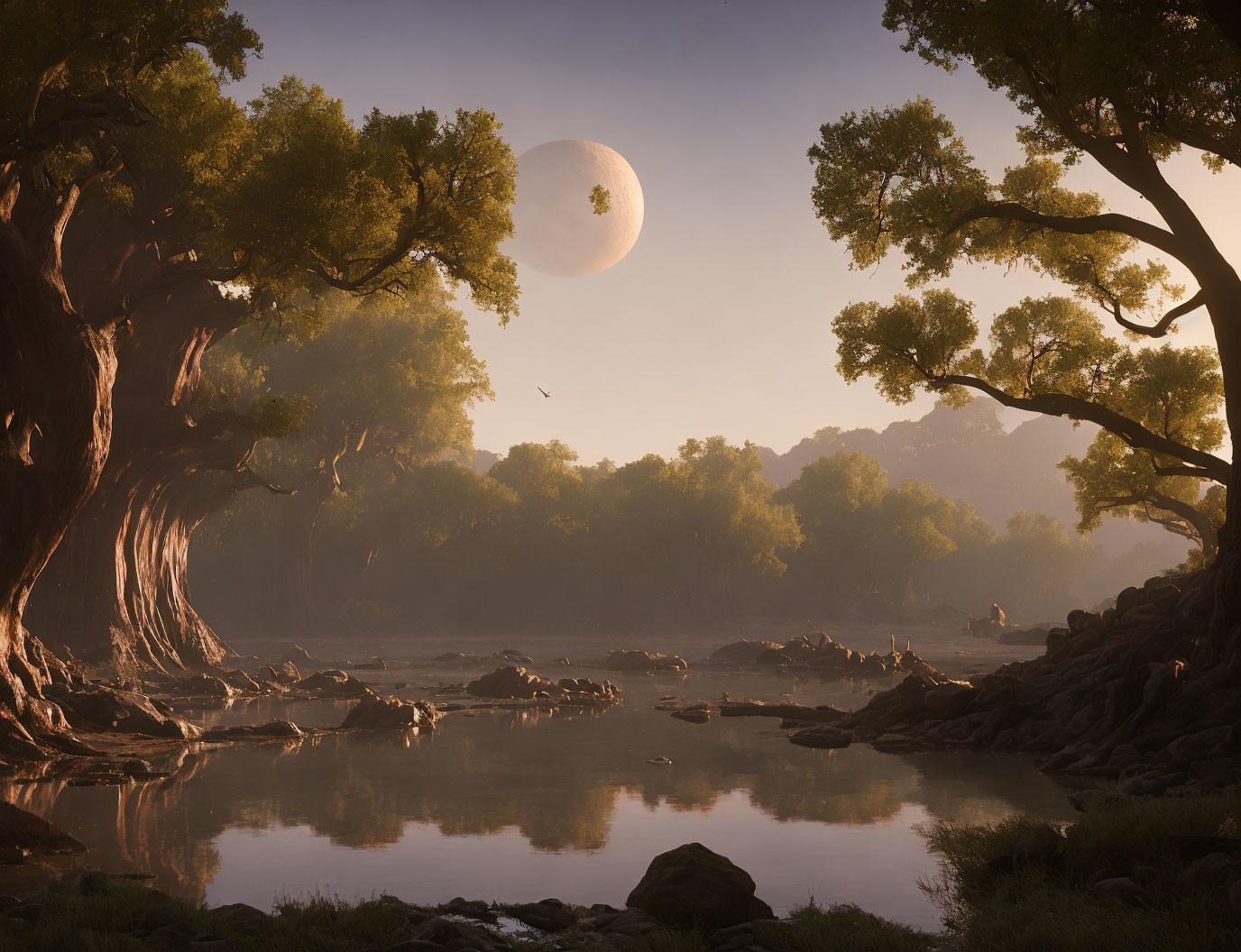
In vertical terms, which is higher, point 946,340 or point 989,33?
point 989,33

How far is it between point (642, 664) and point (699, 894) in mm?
34635

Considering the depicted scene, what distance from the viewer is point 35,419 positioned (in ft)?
54.2

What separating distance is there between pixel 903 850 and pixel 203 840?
28.3 ft

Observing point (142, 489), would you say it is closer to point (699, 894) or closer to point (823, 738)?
point (823, 738)

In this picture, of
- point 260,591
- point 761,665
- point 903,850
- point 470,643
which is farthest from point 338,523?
point 903,850

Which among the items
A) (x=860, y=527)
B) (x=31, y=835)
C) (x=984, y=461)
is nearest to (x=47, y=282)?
(x=31, y=835)

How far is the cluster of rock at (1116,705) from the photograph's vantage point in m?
14.7

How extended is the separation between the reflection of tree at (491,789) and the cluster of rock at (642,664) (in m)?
20.9

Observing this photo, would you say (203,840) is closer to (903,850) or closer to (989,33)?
(903,850)

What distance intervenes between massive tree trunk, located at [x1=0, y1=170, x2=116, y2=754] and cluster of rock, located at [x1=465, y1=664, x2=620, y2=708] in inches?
538

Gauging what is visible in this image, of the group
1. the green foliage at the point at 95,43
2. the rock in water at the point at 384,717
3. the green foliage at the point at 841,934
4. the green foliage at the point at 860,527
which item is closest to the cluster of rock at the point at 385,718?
the rock in water at the point at 384,717

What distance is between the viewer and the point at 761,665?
4447cm

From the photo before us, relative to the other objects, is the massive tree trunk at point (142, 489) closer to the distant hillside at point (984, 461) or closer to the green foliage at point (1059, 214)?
the green foliage at point (1059, 214)

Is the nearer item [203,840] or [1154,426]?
[203,840]
